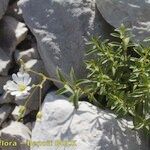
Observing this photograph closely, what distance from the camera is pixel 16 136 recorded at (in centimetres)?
301

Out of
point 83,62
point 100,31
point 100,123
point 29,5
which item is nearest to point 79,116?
point 100,123

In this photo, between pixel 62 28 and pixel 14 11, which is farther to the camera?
pixel 14 11

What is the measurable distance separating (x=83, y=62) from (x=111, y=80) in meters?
0.27

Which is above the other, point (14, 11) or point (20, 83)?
point (20, 83)

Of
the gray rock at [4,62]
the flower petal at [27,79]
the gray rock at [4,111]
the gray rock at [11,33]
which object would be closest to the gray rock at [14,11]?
the gray rock at [11,33]

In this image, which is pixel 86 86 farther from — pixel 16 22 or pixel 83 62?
pixel 16 22

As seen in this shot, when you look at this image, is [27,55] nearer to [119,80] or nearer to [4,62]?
[4,62]

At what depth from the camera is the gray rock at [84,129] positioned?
2.79 m

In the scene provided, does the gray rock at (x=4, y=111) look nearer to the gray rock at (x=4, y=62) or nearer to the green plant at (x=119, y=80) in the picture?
the gray rock at (x=4, y=62)

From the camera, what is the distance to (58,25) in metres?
3.01

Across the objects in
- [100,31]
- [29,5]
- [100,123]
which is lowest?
[100,123]

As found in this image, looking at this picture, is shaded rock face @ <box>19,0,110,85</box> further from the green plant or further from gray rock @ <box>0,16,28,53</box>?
gray rock @ <box>0,16,28,53</box>

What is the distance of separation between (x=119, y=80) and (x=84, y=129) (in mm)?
339

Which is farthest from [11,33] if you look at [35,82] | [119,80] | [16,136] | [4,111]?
[119,80]
